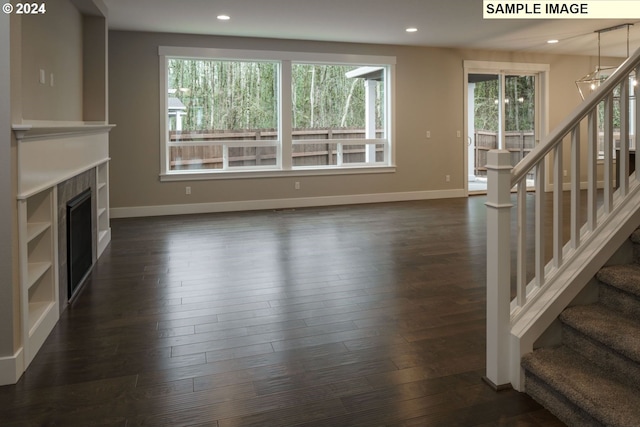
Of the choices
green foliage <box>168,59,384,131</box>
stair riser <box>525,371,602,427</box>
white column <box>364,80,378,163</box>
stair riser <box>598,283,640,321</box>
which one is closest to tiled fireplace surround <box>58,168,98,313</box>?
stair riser <box>525,371,602,427</box>

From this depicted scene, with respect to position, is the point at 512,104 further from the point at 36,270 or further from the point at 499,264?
the point at 36,270

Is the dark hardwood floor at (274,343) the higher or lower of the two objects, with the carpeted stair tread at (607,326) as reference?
lower

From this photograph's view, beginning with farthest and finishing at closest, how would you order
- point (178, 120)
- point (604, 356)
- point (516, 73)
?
point (516, 73) → point (178, 120) → point (604, 356)

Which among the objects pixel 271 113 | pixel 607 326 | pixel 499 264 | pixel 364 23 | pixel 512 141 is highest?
pixel 364 23

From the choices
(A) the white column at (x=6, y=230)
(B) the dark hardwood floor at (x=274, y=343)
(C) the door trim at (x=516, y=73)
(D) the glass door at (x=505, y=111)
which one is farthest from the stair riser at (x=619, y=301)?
(D) the glass door at (x=505, y=111)

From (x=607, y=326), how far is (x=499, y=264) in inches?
19.6

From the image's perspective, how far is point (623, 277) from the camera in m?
2.28

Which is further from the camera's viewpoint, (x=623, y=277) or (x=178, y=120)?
(x=178, y=120)

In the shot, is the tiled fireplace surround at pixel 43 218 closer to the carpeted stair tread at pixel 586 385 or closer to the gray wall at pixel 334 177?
the carpeted stair tread at pixel 586 385

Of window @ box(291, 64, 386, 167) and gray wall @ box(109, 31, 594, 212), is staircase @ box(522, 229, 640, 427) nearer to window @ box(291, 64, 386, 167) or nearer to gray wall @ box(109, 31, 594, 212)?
gray wall @ box(109, 31, 594, 212)

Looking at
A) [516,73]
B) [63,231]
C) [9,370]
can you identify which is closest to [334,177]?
[516,73]

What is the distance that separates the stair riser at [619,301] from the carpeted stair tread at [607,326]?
0.09 feet

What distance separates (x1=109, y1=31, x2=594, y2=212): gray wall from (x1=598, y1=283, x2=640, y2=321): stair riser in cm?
623

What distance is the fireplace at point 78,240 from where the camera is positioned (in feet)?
12.0
